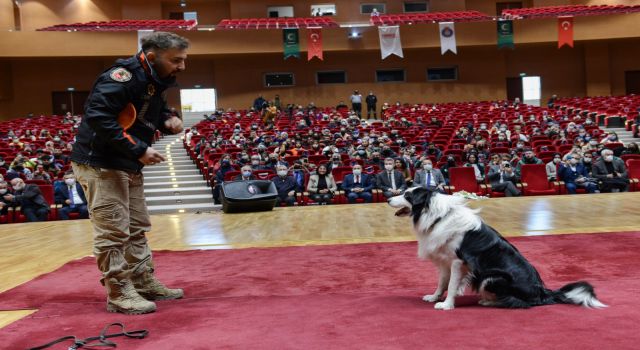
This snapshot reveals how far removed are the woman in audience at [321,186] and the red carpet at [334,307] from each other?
5353 mm

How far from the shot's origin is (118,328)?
2561 mm

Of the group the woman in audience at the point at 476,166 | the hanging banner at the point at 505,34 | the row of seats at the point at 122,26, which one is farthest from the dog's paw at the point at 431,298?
the hanging banner at the point at 505,34

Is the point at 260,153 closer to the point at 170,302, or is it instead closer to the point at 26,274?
the point at 26,274

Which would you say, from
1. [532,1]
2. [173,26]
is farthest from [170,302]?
[532,1]

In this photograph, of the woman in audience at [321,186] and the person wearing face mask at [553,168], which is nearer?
the woman in audience at [321,186]

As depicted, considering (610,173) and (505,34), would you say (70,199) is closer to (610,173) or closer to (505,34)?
(610,173)

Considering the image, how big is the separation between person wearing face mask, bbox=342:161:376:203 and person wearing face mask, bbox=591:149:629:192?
13.8ft

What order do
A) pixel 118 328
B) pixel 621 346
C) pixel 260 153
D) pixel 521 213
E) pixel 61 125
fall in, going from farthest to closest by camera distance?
pixel 61 125 → pixel 260 153 → pixel 521 213 → pixel 118 328 → pixel 621 346

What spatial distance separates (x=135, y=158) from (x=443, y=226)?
1623 mm

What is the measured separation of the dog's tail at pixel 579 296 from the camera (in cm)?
259

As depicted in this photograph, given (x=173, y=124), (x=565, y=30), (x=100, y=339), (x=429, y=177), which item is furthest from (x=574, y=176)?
(x=565, y=30)

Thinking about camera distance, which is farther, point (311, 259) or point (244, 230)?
point (244, 230)

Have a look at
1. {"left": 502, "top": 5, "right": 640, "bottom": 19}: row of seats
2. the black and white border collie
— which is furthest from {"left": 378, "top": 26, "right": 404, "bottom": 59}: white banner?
the black and white border collie

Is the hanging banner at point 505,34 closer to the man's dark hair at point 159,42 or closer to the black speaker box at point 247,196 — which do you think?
the black speaker box at point 247,196
